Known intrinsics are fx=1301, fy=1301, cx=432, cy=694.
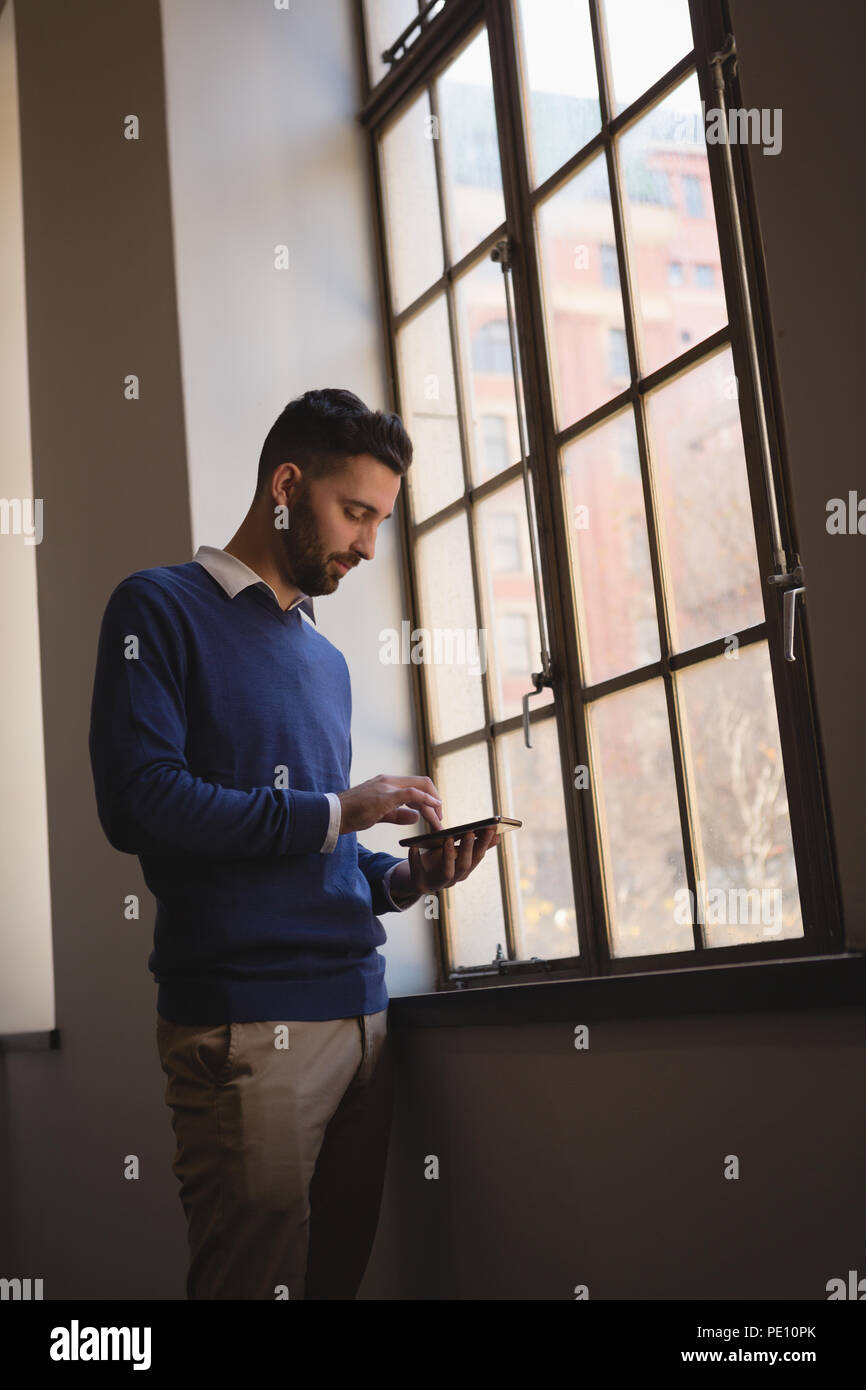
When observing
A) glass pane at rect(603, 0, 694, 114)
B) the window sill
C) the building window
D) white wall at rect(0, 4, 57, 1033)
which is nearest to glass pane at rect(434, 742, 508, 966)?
the window sill

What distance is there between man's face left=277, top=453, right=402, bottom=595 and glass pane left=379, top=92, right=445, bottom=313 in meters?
0.88

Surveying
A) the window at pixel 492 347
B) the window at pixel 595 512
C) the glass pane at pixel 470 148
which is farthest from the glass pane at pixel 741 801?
the glass pane at pixel 470 148

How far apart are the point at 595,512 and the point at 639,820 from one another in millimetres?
526

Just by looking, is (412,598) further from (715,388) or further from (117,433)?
(715,388)

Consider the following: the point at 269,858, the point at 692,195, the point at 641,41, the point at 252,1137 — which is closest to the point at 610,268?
the point at 692,195

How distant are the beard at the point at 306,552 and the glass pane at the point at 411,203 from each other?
0.94 m

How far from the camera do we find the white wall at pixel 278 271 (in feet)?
8.86

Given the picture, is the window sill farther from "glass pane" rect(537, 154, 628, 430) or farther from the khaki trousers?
"glass pane" rect(537, 154, 628, 430)

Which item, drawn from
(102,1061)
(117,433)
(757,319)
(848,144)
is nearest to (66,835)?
(102,1061)

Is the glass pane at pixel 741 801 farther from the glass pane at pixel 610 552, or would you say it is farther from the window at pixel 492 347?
the window at pixel 492 347

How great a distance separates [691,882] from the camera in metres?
1.93

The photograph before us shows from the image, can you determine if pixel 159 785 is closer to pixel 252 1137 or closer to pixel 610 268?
pixel 252 1137

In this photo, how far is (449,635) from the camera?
2.70 m

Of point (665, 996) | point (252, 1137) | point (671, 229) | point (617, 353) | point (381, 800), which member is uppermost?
point (671, 229)
